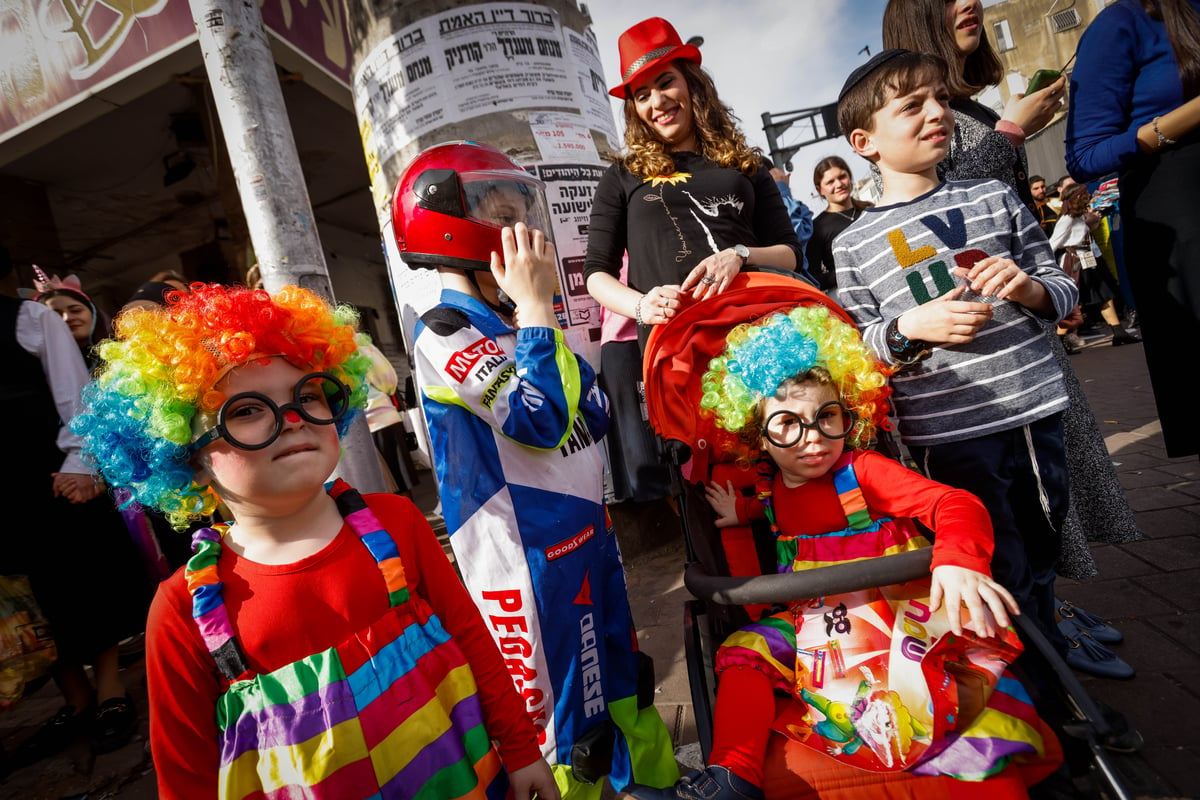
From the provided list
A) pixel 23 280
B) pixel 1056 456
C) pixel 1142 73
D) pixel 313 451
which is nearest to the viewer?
pixel 313 451

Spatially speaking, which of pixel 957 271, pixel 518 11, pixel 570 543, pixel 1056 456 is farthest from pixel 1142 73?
pixel 518 11

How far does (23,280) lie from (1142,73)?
11219 millimetres

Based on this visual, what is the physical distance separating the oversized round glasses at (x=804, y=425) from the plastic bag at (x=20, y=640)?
3.45 m

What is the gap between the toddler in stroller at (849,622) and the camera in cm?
133

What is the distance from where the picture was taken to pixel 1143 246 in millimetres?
2217

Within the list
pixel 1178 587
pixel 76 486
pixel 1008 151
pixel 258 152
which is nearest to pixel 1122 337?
pixel 1178 587

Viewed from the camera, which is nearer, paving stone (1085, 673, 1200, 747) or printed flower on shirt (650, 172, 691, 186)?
paving stone (1085, 673, 1200, 747)

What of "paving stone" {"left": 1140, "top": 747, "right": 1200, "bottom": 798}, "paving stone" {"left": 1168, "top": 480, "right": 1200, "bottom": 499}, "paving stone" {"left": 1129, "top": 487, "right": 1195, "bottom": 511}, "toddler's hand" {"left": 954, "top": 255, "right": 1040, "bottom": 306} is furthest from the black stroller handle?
Result: "paving stone" {"left": 1168, "top": 480, "right": 1200, "bottom": 499}

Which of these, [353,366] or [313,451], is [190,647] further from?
[353,366]

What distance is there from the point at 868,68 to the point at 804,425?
1.24 metres

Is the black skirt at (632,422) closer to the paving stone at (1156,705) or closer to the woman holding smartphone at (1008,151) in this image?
the woman holding smartphone at (1008,151)

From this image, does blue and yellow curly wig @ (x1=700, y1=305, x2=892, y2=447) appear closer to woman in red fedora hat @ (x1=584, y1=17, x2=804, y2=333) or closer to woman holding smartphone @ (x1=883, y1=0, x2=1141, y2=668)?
woman in red fedora hat @ (x1=584, y1=17, x2=804, y2=333)

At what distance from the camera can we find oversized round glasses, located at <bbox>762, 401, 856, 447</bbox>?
1.69 m

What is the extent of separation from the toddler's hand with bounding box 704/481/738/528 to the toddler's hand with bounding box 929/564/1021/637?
2.17ft
